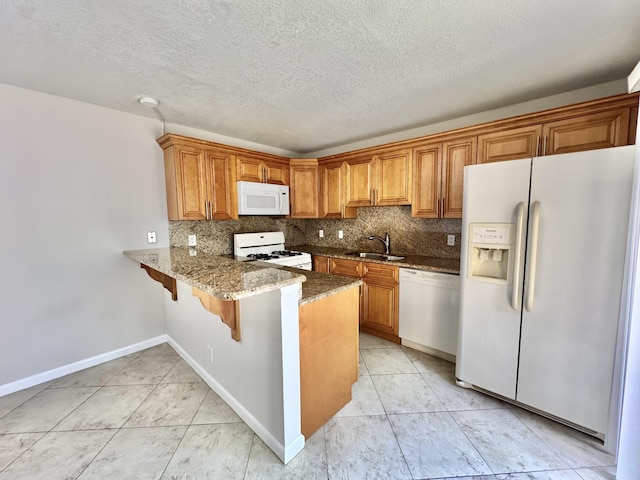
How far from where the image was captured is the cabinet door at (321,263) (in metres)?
3.40

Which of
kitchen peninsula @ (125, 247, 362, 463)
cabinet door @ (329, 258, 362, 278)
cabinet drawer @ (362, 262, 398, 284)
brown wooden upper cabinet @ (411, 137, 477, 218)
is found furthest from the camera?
cabinet door @ (329, 258, 362, 278)

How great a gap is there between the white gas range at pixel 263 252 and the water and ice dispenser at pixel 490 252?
1.84 m

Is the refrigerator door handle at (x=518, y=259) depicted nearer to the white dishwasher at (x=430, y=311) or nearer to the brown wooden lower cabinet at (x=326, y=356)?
the white dishwasher at (x=430, y=311)

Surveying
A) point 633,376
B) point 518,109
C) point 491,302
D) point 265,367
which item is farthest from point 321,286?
point 518,109

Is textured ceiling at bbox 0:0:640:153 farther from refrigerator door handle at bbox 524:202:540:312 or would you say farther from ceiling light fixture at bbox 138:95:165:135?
refrigerator door handle at bbox 524:202:540:312

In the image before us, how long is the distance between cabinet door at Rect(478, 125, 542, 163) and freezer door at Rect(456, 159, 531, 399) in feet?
2.02

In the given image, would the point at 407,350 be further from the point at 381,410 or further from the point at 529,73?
the point at 529,73

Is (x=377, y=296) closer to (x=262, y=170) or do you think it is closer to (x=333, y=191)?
(x=333, y=191)

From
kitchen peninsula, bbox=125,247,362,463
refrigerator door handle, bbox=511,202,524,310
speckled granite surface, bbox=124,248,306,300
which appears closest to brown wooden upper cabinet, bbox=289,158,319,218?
kitchen peninsula, bbox=125,247,362,463

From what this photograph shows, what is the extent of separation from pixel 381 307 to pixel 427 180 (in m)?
1.44

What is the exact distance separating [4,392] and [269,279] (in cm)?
254

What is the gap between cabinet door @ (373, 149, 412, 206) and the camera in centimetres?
287

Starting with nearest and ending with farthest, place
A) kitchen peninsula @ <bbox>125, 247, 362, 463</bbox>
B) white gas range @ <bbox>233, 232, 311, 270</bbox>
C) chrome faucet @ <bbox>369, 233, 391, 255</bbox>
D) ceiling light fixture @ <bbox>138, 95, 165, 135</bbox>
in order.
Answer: kitchen peninsula @ <bbox>125, 247, 362, 463</bbox>
ceiling light fixture @ <bbox>138, 95, 165, 135</bbox>
white gas range @ <bbox>233, 232, 311, 270</bbox>
chrome faucet @ <bbox>369, 233, 391, 255</bbox>

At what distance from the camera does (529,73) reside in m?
1.88
